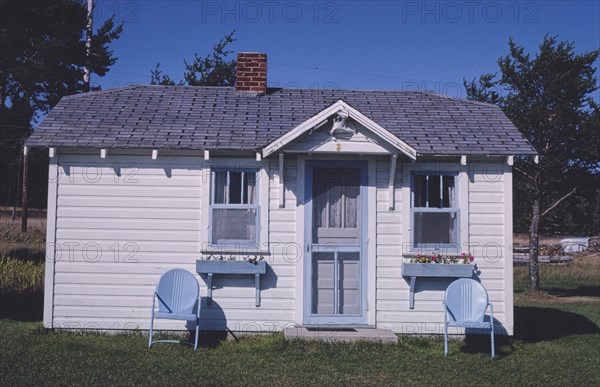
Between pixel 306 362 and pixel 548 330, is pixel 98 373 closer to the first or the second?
pixel 306 362

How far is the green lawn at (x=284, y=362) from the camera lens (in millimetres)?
7273

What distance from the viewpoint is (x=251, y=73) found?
11680 millimetres

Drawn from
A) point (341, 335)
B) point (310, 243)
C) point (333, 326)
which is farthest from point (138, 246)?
point (341, 335)

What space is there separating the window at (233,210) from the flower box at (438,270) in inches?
95.7

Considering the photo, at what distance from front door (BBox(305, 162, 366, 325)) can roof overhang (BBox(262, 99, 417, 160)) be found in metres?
0.78

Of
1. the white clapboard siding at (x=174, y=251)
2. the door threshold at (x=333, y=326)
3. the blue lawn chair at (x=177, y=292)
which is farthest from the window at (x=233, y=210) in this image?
the door threshold at (x=333, y=326)

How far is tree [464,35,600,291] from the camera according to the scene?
18.4 meters

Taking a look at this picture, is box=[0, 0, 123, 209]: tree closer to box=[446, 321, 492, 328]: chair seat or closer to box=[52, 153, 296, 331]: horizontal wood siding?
box=[52, 153, 296, 331]: horizontal wood siding

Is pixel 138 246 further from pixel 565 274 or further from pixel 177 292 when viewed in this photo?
pixel 565 274

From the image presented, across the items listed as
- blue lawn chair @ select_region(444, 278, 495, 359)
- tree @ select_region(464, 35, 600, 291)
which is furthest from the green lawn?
tree @ select_region(464, 35, 600, 291)

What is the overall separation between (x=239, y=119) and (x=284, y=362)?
13.9ft

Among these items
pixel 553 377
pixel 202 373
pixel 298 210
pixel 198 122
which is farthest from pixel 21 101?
pixel 553 377

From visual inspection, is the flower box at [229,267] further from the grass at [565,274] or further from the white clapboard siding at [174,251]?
the grass at [565,274]

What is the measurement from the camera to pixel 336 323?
9.69 metres
